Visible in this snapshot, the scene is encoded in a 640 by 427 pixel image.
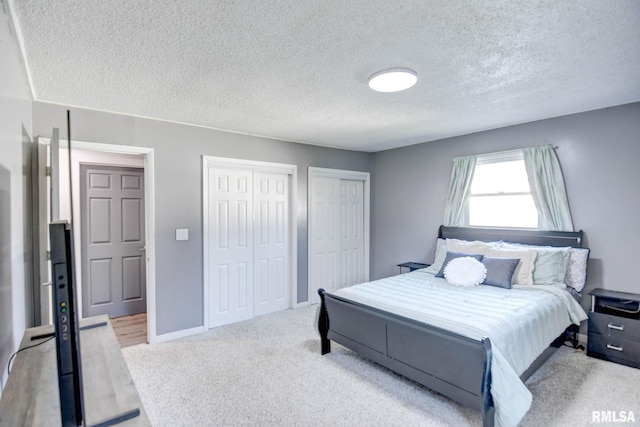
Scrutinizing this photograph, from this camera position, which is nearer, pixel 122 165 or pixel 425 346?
pixel 425 346

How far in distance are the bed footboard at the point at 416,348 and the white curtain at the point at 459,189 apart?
2207 millimetres

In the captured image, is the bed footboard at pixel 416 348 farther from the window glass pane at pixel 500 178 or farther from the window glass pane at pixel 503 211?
the window glass pane at pixel 500 178

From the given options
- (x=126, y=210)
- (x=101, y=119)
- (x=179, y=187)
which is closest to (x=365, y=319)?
(x=179, y=187)

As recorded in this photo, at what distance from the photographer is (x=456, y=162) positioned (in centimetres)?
433

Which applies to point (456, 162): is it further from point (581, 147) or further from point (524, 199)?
point (581, 147)

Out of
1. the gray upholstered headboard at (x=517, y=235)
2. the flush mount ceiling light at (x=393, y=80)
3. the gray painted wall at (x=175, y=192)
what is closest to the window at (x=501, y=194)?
the gray upholstered headboard at (x=517, y=235)

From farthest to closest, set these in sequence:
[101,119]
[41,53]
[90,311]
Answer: [90,311]
[101,119]
[41,53]

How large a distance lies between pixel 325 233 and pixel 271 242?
95 cm

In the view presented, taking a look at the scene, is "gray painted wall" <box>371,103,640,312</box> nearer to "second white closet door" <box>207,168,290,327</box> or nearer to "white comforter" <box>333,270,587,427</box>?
"white comforter" <box>333,270,587,427</box>

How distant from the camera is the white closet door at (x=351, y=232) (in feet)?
17.2

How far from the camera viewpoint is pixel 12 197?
175 cm

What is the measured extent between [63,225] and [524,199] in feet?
14.1

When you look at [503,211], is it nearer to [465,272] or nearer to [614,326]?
[465,272]

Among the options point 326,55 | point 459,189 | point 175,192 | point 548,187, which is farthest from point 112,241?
point 548,187
